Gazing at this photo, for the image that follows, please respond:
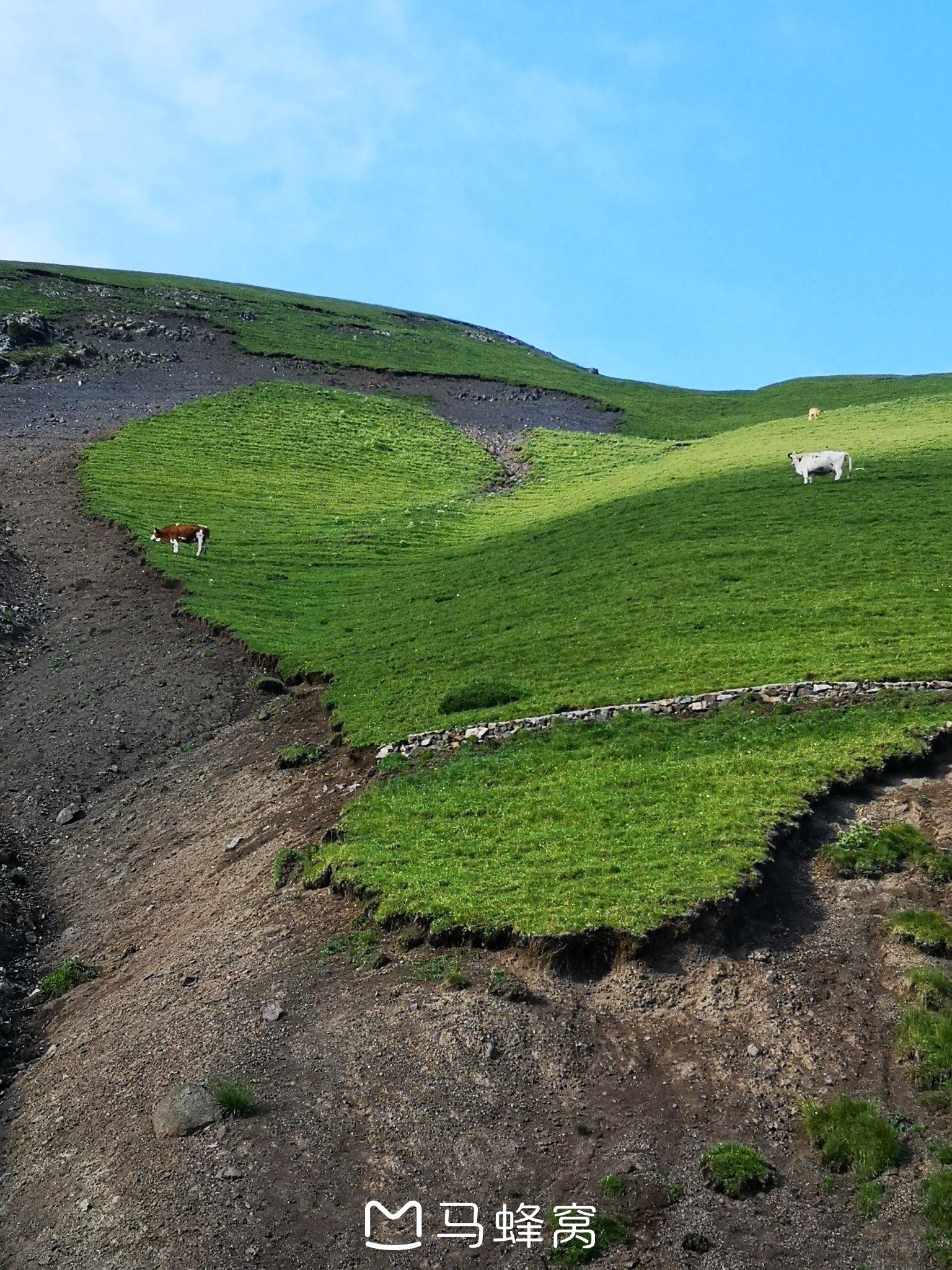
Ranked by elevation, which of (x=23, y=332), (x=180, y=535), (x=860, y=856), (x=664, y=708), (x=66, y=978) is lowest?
(x=66, y=978)

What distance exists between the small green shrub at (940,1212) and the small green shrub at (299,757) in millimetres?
17895

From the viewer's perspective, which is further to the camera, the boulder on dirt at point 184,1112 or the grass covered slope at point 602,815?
the grass covered slope at point 602,815

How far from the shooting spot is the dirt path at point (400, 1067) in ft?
39.8

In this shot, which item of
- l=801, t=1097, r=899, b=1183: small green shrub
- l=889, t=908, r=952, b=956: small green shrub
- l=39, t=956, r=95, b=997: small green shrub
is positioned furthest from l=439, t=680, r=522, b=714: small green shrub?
l=801, t=1097, r=899, b=1183: small green shrub

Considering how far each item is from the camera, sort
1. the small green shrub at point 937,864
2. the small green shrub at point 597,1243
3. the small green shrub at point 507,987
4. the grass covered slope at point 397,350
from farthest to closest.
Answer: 1. the grass covered slope at point 397,350
2. the small green shrub at point 937,864
3. the small green shrub at point 507,987
4. the small green shrub at point 597,1243

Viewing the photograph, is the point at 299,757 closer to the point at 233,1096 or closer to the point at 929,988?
the point at 233,1096

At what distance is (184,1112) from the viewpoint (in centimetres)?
1411

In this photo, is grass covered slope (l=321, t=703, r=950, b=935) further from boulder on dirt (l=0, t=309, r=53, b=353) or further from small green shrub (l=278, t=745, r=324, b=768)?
boulder on dirt (l=0, t=309, r=53, b=353)

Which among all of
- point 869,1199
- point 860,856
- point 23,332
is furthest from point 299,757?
point 23,332

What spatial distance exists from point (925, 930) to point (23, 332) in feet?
299

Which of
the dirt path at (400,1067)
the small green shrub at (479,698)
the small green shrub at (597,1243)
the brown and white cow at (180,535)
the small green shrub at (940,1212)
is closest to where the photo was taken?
the small green shrub at (940,1212)

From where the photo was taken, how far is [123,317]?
104m

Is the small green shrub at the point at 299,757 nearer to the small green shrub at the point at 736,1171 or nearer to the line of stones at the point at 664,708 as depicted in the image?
the line of stones at the point at 664,708

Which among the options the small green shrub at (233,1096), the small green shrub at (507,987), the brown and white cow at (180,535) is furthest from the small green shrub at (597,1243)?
the brown and white cow at (180,535)
